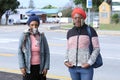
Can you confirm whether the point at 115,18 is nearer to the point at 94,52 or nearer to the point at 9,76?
the point at 9,76

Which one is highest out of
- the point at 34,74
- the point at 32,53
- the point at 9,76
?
the point at 32,53

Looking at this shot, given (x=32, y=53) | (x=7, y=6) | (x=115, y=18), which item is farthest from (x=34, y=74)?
(x=7, y=6)

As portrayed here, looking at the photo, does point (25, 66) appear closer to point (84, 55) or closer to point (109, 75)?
point (84, 55)

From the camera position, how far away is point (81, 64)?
5.54m

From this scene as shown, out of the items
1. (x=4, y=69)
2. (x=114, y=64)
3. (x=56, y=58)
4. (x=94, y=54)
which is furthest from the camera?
(x=56, y=58)

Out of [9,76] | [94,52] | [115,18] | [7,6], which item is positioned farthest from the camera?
[7,6]

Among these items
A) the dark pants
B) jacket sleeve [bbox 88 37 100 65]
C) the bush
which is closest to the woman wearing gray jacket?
the dark pants

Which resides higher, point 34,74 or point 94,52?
point 94,52

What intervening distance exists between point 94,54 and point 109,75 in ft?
18.8

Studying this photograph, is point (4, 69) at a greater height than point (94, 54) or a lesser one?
lesser

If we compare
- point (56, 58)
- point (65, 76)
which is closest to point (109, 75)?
point (65, 76)

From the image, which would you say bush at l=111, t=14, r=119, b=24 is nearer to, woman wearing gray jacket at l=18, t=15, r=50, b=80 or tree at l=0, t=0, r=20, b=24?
tree at l=0, t=0, r=20, b=24

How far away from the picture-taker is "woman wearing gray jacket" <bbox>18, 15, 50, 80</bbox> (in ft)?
18.7

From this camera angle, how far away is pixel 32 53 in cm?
571
